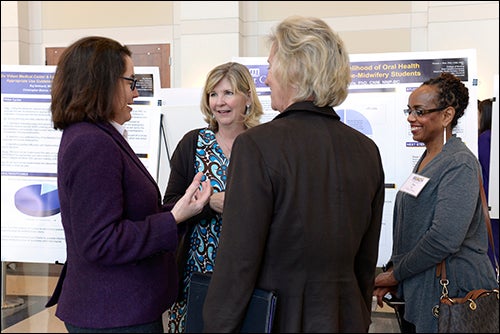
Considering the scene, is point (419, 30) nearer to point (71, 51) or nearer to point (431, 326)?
point (431, 326)

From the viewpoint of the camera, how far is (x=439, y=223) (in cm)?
171

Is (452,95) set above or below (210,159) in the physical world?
above

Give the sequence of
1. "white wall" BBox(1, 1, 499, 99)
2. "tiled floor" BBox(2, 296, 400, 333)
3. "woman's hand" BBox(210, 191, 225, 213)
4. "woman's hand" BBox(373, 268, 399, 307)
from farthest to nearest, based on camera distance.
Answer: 1. "white wall" BBox(1, 1, 499, 99)
2. "tiled floor" BBox(2, 296, 400, 333)
3. "woman's hand" BBox(373, 268, 399, 307)
4. "woman's hand" BBox(210, 191, 225, 213)

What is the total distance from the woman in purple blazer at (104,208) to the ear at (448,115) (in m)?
1.10

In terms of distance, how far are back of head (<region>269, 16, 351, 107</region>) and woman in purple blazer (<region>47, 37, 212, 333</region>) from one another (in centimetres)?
45

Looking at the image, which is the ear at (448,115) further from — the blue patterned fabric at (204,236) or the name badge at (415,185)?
the blue patterned fabric at (204,236)

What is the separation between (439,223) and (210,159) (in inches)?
34.9

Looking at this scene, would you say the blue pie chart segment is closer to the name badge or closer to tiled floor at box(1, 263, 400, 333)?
tiled floor at box(1, 263, 400, 333)

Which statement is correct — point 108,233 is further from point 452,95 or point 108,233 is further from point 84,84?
point 452,95

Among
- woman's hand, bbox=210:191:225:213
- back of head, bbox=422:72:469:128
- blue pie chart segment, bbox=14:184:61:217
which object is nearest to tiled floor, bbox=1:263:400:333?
blue pie chart segment, bbox=14:184:61:217

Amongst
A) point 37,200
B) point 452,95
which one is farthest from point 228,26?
point 452,95

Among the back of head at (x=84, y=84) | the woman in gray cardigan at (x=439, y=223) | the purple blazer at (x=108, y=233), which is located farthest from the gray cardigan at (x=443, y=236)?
the back of head at (x=84, y=84)

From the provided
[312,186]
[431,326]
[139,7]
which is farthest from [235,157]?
[139,7]

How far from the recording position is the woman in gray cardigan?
1704 mm
